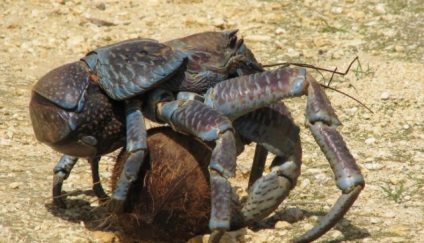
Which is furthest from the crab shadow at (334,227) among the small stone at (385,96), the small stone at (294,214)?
the small stone at (385,96)

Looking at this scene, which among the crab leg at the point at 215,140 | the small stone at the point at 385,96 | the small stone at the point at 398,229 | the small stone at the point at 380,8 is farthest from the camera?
the small stone at the point at 380,8

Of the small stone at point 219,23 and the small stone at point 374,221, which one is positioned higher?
the small stone at point 374,221

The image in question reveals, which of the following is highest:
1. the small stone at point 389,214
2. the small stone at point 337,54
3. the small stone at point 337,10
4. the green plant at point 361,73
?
the small stone at point 389,214

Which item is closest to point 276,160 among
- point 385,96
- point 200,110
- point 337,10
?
point 200,110

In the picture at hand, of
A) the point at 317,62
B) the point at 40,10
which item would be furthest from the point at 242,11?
the point at 40,10

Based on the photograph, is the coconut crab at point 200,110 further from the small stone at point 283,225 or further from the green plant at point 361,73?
the green plant at point 361,73

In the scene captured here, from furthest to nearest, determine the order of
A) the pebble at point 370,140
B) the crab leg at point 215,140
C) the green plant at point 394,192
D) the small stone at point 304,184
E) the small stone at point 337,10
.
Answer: the small stone at point 337,10, the pebble at point 370,140, the small stone at point 304,184, the green plant at point 394,192, the crab leg at point 215,140

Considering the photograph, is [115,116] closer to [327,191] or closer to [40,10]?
[327,191]

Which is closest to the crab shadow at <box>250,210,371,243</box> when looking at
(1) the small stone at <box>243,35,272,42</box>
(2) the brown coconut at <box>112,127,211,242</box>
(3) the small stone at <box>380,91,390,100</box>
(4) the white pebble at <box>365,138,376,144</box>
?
(2) the brown coconut at <box>112,127,211,242</box>

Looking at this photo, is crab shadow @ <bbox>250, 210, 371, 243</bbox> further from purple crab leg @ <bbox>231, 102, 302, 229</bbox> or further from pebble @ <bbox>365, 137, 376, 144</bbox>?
pebble @ <bbox>365, 137, 376, 144</bbox>
